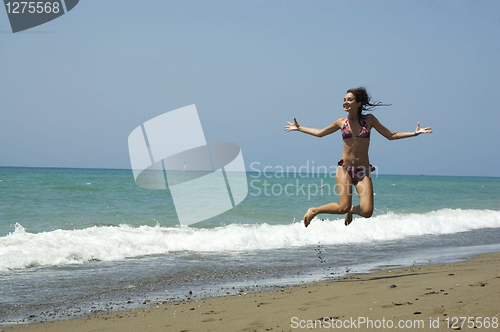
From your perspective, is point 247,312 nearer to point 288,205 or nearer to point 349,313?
point 349,313

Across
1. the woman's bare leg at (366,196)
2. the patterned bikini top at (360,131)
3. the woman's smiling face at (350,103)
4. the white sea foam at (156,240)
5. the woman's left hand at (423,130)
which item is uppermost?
the woman's smiling face at (350,103)

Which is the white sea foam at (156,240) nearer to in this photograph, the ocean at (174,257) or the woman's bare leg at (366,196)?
the ocean at (174,257)

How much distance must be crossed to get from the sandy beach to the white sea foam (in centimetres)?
417

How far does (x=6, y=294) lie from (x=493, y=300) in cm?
628

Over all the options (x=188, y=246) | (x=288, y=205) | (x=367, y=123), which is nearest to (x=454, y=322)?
(x=367, y=123)

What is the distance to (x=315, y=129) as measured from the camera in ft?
23.4

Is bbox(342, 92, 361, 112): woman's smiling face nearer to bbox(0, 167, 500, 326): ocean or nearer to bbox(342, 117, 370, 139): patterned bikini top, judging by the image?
bbox(342, 117, 370, 139): patterned bikini top

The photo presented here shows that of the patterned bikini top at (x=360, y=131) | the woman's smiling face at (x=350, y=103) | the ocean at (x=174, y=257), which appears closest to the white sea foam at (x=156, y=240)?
the ocean at (x=174, y=257)

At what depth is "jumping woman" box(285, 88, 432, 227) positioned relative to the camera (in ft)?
21.9

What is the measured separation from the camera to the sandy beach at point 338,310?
3.85 m

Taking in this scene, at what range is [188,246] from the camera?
10469 mm

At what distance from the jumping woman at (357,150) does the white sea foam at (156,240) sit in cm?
451

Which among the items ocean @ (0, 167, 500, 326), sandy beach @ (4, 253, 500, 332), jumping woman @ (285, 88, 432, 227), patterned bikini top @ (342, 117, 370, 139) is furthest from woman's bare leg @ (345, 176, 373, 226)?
ocean @ (0, 167, 500, 326)

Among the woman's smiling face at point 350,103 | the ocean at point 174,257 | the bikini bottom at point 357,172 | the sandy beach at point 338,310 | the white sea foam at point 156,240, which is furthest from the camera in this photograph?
the white sea foam at point 156,240
